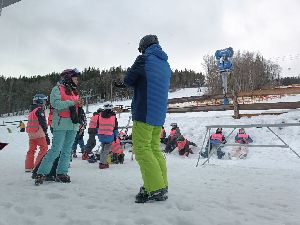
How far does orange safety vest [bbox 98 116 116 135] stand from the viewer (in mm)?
7664

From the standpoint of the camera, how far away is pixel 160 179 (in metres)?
3.70

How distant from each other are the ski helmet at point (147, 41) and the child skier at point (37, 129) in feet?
10.3

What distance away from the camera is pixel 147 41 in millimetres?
4000

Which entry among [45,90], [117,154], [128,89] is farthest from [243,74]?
[117,154]

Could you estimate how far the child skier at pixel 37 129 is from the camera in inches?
250

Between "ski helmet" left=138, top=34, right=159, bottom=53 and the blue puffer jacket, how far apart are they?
57 mm

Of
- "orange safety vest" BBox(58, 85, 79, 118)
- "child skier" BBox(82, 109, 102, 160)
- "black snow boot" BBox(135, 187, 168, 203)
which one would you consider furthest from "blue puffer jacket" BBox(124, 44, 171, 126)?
"child skier" BBox(82, 109, 102, 160)

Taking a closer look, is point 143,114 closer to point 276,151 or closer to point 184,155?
point 276,151

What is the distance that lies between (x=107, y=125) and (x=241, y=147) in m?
5.58

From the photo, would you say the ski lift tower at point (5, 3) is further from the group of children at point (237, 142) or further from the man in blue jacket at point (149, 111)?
the group of children at point (237, 142)

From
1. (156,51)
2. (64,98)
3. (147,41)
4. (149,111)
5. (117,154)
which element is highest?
(147,41)

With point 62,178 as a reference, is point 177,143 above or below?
below

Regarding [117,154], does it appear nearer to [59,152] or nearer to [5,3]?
[59,152]

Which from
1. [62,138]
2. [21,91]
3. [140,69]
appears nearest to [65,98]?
[62,138]
